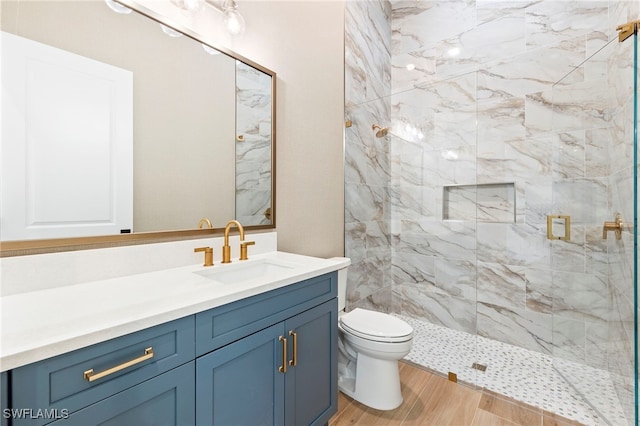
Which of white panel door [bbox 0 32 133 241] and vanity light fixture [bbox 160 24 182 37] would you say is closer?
white panel door [bbox 0 32 133 241]

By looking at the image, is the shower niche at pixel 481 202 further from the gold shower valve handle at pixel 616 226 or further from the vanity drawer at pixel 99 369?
the vanity drawer at pixel 99 369

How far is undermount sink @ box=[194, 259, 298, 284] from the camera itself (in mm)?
1323

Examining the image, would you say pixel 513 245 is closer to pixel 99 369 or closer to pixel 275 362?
pixel 275 362

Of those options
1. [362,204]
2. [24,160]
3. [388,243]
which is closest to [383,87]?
[362,204]

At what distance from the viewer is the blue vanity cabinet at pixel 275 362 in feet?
3.01

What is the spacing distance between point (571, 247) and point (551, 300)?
1.72 ft

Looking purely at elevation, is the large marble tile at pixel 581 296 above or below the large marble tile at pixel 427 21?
below

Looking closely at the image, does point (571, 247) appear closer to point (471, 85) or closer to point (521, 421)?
point (521, 421)

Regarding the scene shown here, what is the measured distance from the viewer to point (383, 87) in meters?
2.85

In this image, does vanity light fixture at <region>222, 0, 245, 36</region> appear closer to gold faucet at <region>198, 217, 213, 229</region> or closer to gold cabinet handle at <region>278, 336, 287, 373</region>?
gold faucet at <region>198, 217, 213, 229</region>

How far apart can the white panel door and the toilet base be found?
1.44m

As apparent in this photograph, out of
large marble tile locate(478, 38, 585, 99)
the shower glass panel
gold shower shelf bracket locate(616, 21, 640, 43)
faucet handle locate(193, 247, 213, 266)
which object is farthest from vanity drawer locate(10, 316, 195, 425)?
large marble tile locate(478, 38, 585, 99)

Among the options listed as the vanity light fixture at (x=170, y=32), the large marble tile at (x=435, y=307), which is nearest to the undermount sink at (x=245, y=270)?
the vanity light fixture at (x=170, y=32)
